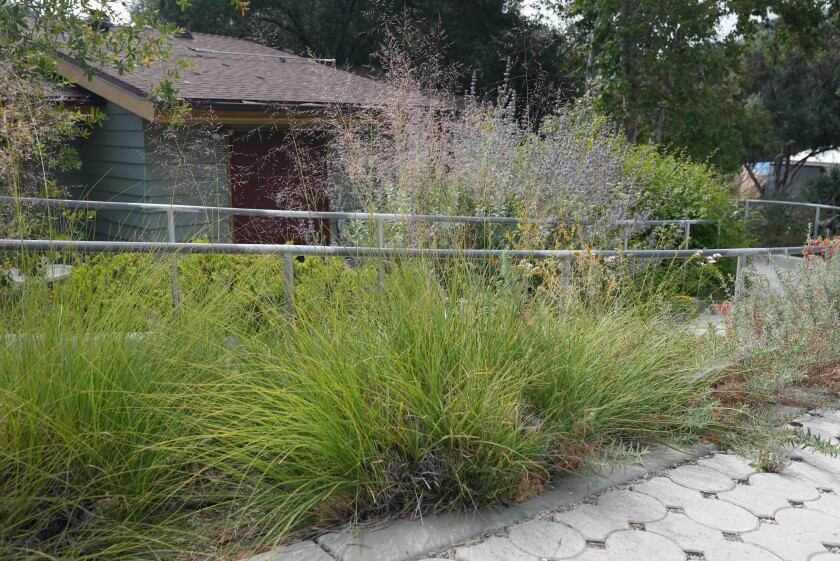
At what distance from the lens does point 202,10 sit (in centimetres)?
2433

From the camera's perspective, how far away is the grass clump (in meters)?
2.44

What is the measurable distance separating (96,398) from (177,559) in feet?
1.89

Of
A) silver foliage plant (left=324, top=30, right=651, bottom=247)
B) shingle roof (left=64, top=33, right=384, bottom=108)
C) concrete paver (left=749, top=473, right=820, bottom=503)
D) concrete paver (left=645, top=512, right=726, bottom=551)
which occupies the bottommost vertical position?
concrete paver (left=645, top=512, right=726, bottom=551)

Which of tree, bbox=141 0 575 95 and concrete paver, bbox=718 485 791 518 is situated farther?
tree, bbox=141 0 575 95

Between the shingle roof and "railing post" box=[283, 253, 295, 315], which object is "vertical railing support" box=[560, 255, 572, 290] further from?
the shingle roof

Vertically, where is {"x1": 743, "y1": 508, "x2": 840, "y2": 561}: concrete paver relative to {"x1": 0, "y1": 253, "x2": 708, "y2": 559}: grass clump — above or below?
below

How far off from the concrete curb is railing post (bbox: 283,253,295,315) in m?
1.16

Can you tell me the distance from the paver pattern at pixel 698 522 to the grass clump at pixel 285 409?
223 millimetres

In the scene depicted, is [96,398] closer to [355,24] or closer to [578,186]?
Result: [578,186]

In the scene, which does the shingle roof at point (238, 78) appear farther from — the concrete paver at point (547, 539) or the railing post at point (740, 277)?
the concrete paver at point (547, 539)

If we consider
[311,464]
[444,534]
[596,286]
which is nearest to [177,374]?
[311,464]

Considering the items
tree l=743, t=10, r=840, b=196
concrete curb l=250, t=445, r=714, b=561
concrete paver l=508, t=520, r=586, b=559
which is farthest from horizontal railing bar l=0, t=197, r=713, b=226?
tree l=743, t=10, r=840, b=196

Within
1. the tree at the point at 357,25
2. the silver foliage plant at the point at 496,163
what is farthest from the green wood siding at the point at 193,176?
the tree at the point at 357,25

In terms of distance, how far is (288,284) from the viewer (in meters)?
3.59
